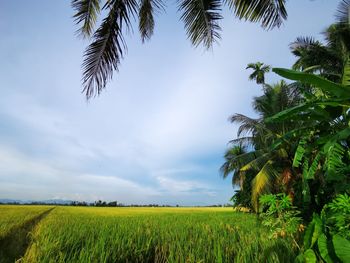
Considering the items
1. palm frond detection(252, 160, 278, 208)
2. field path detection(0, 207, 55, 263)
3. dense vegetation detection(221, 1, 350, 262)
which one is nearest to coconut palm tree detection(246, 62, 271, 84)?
dense vegetation detection(221, 1, 350, 262)

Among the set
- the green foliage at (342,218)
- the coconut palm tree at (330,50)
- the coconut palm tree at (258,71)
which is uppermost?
the coconut palm tree at (258,71)

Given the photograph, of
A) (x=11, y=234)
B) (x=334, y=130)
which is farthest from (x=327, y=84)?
(x=11, y=234)

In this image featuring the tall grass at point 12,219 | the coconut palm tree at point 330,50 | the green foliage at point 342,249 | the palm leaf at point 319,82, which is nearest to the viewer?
the green foliage at point 342,249

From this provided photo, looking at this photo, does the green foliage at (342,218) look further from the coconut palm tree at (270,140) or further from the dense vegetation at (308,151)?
the coconut palm tree at (270,140)

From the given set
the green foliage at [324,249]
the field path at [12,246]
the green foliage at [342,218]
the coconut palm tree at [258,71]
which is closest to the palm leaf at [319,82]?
the green foliage at [342,218]

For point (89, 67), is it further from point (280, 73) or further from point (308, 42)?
point (308, 42)

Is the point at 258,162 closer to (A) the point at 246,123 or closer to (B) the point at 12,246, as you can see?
(A) the point at 246,123

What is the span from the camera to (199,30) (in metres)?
4.45

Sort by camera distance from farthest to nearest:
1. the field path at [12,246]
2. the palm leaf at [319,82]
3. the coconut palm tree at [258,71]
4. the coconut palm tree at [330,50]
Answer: the coconut palm tree at [258,71] < the coconut palm tree at [330,50] < the field path at [12,246] < the palm leaf at [319,82]

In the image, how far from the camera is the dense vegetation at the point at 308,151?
1.91m

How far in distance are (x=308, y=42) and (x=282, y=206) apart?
9411mm

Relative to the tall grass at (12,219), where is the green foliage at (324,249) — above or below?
below

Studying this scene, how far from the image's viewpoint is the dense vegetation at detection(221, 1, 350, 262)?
1.91 meters

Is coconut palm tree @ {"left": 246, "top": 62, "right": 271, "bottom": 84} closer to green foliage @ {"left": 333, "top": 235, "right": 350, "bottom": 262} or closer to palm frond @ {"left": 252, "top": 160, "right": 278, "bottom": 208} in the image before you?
palm frond @ {"left": 252, "top": 160, "right": 278, "bottom": 208}
